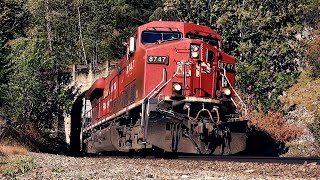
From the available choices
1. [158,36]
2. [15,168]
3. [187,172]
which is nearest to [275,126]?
[158,36]

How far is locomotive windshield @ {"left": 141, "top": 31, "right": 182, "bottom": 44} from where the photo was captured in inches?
560

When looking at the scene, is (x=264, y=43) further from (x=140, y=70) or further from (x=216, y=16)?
(x=140, y=70)

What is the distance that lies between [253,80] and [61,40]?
92.6 feet

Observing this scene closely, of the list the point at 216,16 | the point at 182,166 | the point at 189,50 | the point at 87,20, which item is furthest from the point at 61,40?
the point at 182,166

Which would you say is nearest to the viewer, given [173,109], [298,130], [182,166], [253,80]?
[182,166]

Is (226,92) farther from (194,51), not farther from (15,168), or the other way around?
(15,168)

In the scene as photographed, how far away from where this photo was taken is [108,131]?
1650cm

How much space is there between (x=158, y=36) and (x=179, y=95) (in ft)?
7.28

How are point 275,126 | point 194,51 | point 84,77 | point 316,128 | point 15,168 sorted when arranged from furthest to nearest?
point 84,77, point 275,126, point 316,128, point 194,51, point 15,168

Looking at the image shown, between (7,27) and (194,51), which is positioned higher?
(7,27)

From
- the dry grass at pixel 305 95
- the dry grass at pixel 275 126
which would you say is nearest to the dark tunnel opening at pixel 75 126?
the dry grass at pixel 275 126

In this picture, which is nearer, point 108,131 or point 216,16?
point 108,131

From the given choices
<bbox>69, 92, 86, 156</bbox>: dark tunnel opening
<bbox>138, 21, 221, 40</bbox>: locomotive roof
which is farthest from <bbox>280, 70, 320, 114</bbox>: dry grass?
<bbox>69, 92, 86, 156</bbox>: dark tunnel opening

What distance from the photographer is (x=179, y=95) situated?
1310 cm
